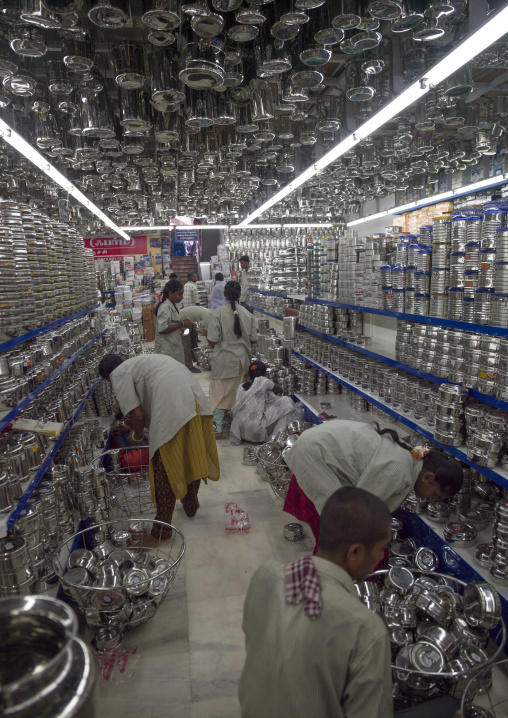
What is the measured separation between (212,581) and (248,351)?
3.57m

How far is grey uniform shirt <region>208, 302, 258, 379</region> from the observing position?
5961mm

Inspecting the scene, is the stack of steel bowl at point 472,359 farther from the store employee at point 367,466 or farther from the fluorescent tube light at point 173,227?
the fluorescent tube light at point 173,227

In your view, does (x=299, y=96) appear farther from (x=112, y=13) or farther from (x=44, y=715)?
(x=44, y=715)

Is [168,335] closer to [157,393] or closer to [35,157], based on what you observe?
[35,157]

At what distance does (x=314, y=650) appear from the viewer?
108 cm

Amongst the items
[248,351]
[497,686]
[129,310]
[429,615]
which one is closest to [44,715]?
[429,615]

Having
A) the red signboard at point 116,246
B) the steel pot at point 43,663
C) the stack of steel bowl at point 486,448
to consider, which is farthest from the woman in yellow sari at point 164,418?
the red signboard at point 116,246

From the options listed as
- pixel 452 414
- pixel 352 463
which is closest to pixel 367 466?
pixel 352 463

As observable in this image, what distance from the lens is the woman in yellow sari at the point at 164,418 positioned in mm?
3193

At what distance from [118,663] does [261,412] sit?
313 centimetres

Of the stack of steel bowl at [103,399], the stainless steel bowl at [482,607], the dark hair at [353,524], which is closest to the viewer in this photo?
the dark hair at [353,524]

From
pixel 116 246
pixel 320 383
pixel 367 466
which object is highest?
pixel 116 246

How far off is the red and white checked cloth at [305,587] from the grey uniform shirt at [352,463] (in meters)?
1.10

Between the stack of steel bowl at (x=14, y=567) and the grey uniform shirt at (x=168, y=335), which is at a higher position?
the grey uniform shirt at (x=168, y=335)
